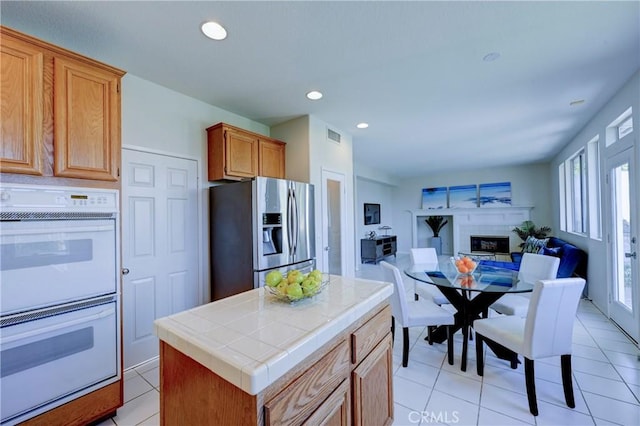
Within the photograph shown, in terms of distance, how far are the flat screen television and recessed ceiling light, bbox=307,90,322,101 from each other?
517 centimetres

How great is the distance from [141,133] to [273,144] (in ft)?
4.71

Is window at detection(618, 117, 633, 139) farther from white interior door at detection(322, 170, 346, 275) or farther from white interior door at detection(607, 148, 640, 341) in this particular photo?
white interior door at detection(322, 170, 346, 275)

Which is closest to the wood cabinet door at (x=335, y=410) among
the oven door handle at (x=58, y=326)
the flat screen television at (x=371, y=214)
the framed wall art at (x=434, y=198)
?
the oven door handle at (x=58, y=326)

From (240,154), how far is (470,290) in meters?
2.61

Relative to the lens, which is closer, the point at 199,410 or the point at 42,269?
the point at 199,410

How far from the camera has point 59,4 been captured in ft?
5.42

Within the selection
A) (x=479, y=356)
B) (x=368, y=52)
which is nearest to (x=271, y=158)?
(x=368, y=52)

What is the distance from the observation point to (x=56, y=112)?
165cm

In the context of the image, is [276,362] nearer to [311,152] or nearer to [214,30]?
[214,30]

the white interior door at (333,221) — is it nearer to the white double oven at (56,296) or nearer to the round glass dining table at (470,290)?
the round glass dining table at (470,290)

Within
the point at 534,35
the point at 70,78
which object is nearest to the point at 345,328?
the point at 70,78

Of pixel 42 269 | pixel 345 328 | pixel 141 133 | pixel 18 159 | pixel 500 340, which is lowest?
pixel 500 340

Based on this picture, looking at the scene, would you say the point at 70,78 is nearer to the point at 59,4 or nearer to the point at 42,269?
the point at 59,4

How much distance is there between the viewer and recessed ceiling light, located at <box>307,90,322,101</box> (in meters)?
2.86
